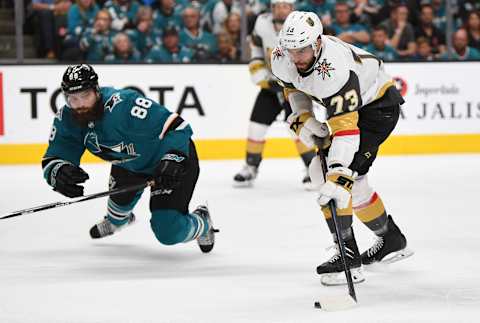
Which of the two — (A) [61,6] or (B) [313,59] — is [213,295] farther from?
(A) [61,6]

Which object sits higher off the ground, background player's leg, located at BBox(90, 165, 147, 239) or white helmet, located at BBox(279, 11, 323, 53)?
white helmet, located at BBox(279, 11, 323, 53)

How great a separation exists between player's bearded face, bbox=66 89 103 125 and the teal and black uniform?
0.04 m

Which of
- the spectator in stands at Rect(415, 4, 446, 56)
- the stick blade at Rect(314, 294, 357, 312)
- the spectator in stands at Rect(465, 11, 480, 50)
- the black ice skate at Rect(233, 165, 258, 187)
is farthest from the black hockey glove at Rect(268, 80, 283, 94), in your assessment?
the stick blade at Rect(314, 294, 357, 312)

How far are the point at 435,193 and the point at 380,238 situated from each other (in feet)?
7.33

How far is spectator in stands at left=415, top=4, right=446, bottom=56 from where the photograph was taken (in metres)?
8.61

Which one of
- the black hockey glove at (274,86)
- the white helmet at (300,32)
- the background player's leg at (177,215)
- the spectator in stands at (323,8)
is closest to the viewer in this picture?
the white helmet at (300,32)

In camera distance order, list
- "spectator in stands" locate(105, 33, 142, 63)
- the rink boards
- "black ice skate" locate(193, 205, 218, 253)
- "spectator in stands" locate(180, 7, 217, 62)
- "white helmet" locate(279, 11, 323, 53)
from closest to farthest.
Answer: "white helmet" locate(279, 11, 323, 53)
"black ice skate" locate(193, 205, 218, 253)
the rink boards
"spectator in stands" locate(105, 33, 142, 63)
"spectator in stands" locate(180, 7, 217, 62)

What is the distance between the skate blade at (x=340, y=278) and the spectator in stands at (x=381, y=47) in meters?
4.85

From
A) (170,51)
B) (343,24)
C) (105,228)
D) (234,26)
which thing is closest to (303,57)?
(105,228)

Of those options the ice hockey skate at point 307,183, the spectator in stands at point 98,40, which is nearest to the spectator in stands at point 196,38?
the spectator in stands at point 98,40

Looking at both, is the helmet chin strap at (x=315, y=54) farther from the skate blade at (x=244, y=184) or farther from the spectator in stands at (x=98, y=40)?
the spectator in stands at (x=98, y=40)

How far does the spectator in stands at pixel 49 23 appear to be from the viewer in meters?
7.95

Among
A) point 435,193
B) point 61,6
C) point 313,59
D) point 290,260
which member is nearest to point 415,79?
point 435,193

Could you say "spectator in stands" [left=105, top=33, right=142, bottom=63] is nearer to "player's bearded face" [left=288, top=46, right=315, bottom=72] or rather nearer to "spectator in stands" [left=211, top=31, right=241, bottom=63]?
"spectator in stands" [left=211, top=31, right=241, bottom=63]
